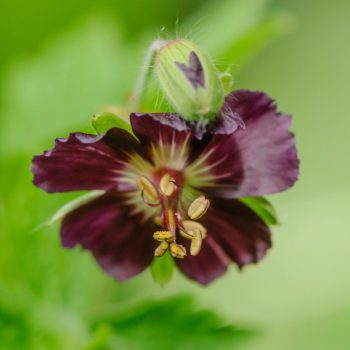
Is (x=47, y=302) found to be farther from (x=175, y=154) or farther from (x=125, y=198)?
(x=175, y=154)

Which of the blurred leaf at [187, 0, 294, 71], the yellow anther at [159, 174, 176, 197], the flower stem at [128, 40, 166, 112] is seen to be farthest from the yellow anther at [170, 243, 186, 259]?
the blurred leaf at [187, 0, 294, 71]

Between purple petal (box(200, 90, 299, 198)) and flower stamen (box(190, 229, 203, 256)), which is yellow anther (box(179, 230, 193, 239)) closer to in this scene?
flower stamen (box(190, 229, 203, 256))

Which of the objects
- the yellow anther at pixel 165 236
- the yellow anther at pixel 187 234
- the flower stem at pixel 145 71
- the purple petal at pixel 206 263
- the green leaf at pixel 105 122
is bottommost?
the yellow anther at pixel 165 236

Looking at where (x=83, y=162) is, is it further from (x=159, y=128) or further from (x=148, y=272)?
(x=148, y=272)

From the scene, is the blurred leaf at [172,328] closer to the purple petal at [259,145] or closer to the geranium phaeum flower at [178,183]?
the geranium phaeum flower at [178,183]

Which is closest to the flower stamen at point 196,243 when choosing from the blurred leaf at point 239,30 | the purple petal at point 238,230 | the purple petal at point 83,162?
the purple petal at point 238,230

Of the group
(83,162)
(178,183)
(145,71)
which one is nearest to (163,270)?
(178,183)

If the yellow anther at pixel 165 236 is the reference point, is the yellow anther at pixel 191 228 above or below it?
above
